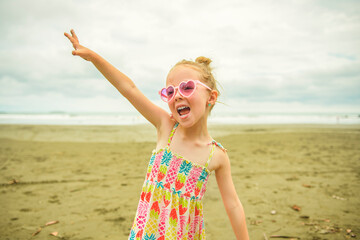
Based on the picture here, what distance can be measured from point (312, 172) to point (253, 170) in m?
1.49

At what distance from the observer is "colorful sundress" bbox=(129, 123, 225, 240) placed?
1671 mm

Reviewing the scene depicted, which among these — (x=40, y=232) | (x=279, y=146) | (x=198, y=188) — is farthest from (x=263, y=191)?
(x=279, y=146)

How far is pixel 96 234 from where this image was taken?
327cm

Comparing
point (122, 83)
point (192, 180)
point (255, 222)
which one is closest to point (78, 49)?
point (122, 83)

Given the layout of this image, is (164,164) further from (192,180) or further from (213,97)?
(213,97)

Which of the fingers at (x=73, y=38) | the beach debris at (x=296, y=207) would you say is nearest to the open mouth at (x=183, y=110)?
the fingers at (x=73, y=38)

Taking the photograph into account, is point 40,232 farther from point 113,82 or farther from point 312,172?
point 312,172

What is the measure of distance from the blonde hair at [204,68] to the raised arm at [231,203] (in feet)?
1.63

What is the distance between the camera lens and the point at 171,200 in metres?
1.69

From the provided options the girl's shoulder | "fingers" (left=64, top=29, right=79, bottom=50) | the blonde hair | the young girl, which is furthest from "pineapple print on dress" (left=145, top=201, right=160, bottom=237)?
"fingers" (left=64, top=29, right=79, bottom=50)

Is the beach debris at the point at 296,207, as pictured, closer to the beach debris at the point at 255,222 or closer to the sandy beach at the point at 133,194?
the sandy beach at the point at 133,194

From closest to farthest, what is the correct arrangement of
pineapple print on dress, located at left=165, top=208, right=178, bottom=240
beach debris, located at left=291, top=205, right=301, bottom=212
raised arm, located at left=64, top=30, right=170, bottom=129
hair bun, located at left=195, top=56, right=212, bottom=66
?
pineapple print on dress, located at left=165, top=208, right=178, bottom=240, raised arm, located at left=64, top=30, right=170, bottom=129, hair bun, located at left=195, top=56, right=212, bottom=66, beach debris, located at left=291, top=205, right=301, bottom=212

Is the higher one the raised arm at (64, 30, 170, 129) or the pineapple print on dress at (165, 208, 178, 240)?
the raised arm at (64, 30, 170, 129)

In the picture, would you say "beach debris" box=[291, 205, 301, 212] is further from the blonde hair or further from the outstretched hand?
the outstretched hand
